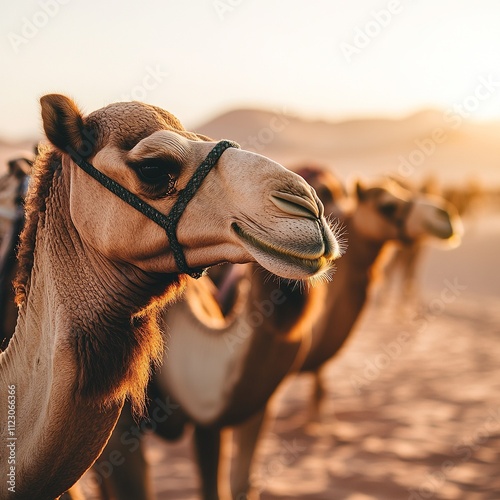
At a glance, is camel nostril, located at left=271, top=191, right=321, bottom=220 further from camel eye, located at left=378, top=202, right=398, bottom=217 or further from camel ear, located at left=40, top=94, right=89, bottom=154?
camel eye, located at left=378, top=202, right=398, bottom=217

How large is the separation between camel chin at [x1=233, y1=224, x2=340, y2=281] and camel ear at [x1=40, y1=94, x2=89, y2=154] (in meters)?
0.56

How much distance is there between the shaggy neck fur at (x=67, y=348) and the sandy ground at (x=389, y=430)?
281cm

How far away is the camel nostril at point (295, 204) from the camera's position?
1.50m

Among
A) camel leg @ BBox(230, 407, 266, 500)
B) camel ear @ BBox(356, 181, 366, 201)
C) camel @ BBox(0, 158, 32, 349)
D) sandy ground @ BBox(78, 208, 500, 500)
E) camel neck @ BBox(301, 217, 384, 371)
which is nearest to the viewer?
camel @ BBox(0, 158, 32, 349)

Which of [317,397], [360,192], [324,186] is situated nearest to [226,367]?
[324,186]

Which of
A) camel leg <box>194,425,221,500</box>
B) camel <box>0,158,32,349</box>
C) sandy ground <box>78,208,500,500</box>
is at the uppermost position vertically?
camel <box>0,158,32,349</box>

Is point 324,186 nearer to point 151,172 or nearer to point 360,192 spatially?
point 360,192

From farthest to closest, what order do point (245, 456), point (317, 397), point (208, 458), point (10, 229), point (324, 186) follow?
1. point (317, 397)
2. point (324, 186)
3. point (245, 456)
4. point (208, 458)
5. point (10, 229)

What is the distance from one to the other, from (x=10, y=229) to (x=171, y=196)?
1.20m

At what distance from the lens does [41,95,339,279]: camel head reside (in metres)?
1.51

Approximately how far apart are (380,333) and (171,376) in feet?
23.0

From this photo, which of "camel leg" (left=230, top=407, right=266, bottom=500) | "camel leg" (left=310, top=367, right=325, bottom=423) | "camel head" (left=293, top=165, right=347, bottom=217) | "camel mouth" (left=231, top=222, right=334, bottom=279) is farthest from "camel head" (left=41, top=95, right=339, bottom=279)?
"camel leg" (left=310, top=367, right=325, bottom=423)

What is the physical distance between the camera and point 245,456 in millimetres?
3475

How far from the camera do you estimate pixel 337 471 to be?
484 cm
